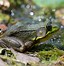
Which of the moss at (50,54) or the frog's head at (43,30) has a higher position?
the frog's head at (43,30)

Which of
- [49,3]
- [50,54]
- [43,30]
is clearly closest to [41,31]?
[43,30]

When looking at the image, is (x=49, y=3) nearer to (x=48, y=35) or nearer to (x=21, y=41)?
(x=48, y=35)

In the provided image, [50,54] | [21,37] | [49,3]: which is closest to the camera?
[50,54]

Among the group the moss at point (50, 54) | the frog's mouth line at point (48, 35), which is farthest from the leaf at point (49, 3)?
the moss at point (50, 54)

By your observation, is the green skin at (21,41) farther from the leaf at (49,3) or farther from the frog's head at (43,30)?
the leaf at (49,3)

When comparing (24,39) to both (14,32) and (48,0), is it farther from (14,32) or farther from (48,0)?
(48,0)

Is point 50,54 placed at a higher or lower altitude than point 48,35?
lower

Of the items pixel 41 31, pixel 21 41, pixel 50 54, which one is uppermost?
pixel 41 31

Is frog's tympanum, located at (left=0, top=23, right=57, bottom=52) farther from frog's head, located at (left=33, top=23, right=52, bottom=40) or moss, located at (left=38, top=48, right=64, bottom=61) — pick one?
moss, located at (left=38, top=48, right=64, bottom=61)

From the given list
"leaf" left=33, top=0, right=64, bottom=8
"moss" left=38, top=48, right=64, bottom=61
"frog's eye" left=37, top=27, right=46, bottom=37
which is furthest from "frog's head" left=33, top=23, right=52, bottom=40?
"leaf" left=33, top=0, right=64, bottom=8
